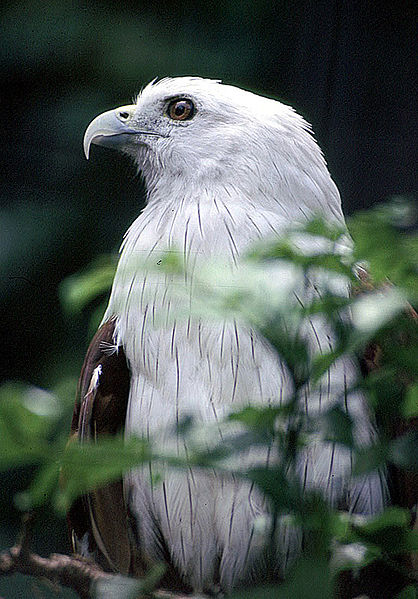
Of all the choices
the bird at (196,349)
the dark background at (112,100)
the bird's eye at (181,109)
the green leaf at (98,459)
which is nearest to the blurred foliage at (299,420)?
the green leaf at (98,459)

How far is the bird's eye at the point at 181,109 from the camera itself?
1.17m

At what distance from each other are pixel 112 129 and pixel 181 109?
0.11 metres

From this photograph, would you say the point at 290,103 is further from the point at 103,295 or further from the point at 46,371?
the point at 46,371

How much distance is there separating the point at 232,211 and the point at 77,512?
0.48 meters

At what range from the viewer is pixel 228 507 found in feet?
3.28

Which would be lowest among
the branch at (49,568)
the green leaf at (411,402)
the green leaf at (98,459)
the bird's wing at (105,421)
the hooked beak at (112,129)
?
the bird's wing at (105,421)

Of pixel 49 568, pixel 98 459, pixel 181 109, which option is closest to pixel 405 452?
pixel 98 459

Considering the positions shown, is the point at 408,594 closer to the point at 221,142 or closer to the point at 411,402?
the point at 411,402

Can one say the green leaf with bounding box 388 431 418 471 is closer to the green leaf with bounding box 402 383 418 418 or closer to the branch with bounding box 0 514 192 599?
the green leaf with bounding box 402 383 418 418

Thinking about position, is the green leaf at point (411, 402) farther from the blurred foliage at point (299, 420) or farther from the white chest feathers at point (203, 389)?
the white chest feathers at point (203, 389)

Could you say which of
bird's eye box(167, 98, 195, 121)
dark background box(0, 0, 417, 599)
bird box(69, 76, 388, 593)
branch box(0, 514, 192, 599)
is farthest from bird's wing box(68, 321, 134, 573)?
branch box(0, 514, 192, 599)

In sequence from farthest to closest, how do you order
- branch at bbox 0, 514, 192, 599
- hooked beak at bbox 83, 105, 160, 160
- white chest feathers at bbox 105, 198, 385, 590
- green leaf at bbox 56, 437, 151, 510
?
hooked beak at bbox 83, 105, 160, 160
white chest feathers at bbox 105, 198, 385, 590
branch at bbox 0, 514, 192, 599
green leaf at bbox 56, 437, 151, 510

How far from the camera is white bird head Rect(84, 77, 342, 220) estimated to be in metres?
1.09

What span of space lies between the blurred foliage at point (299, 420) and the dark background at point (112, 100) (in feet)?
2.96
